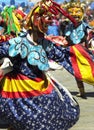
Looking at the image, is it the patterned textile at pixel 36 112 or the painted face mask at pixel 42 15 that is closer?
the patterned textile at pixel 36 112

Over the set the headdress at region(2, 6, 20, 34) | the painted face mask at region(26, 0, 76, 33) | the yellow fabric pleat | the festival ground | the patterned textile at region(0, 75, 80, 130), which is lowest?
the festival ground

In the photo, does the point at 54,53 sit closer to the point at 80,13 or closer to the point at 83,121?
the point at 83,121

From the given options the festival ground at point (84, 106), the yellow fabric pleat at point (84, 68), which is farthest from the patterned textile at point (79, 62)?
the festival ground at point (84, 106)

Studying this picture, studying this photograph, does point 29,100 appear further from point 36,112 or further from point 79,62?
point 79,62

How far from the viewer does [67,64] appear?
24.3ft

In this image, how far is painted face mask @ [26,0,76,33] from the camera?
5508mm

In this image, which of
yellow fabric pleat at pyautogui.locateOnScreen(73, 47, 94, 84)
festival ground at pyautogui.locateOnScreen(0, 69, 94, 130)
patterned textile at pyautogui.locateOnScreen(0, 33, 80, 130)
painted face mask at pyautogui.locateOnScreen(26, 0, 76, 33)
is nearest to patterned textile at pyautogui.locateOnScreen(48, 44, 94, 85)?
yellow fabric pleat at pyautogui.locateOnScreen(73, 47, 94, 84)

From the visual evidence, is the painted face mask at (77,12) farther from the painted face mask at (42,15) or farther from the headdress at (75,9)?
the painted face mask at (42,15)

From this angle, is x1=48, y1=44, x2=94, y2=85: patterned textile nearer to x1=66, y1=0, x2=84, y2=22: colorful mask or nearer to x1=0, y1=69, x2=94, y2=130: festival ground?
x1=0, y1=69, x2=94, y2=130: festival ground

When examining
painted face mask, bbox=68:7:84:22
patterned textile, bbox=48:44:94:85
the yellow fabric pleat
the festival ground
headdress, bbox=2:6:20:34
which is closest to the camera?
the festival ground

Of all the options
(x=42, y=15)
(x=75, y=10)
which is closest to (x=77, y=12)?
(x=75, y=10)

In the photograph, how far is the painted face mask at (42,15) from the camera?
18.1 feet

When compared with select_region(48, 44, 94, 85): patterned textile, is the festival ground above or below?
below

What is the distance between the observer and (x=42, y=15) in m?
5.60
